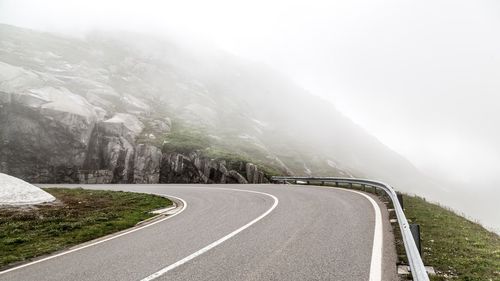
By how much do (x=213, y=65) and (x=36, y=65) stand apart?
212ft

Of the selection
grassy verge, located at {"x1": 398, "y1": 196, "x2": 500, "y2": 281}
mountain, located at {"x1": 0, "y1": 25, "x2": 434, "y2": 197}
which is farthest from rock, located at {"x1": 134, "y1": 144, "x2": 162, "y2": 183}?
grassy verge, located at {"x1": 398, "y1": 196, "x2": 500, "y2": 281}

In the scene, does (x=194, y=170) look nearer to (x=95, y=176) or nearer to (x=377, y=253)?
(x=95, y=176)

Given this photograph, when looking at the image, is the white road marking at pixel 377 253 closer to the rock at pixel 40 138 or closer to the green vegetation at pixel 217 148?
the green vegetation at pixel 217 148

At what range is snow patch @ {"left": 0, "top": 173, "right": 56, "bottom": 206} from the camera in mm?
18891

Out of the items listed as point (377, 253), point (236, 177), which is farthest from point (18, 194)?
point (236, 177)

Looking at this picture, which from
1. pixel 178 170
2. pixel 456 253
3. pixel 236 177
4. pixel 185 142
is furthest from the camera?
pixel 185 142

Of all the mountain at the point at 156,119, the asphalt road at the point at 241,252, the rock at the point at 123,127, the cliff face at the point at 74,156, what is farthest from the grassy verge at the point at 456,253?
the rock at the point at 123,127

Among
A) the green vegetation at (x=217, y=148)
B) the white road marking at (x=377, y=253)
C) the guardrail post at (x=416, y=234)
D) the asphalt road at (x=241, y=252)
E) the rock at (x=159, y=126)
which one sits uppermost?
the rock at (x=159, y=126)

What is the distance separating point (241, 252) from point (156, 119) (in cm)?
5951

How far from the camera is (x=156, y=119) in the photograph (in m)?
65.4

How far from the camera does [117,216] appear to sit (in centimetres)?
1692

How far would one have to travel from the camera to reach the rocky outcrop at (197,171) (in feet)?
140

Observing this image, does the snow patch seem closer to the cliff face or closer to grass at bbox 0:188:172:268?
grass at bbox 0:188:172:268

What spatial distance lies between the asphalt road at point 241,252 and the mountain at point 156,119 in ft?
97.1
